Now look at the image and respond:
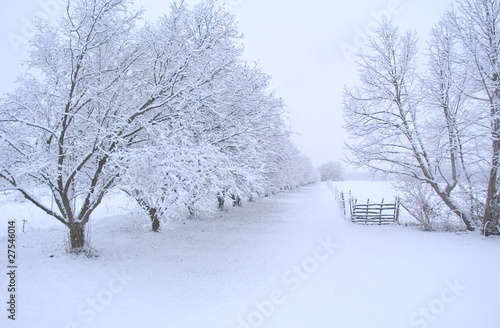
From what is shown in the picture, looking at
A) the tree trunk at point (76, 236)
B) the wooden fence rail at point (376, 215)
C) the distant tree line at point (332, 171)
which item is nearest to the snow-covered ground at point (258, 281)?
the tree trunk at point (76, 236)

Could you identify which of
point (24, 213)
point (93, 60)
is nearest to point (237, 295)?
point (93, 60)

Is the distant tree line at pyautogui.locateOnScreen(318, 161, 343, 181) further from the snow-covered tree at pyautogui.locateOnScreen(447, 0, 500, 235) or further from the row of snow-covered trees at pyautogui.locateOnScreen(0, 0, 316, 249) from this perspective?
the row of snow-covered trees at pyautogui.locateOnScreen(0, 0, 316, 249)

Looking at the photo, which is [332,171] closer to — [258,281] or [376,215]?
[376,215]

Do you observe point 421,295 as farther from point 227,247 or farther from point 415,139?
point 415,139

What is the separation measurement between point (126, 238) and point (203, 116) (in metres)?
5.83

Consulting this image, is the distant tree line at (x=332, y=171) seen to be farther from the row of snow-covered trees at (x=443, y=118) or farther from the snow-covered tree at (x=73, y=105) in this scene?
the snow-covered tree at (x=73, y=105)

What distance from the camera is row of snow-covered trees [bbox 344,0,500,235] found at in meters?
10.6

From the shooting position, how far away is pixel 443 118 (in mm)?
13016

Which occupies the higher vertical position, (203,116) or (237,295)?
(203,116)

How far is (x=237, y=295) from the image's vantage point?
270 inches

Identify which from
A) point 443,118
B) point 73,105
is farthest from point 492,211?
point 73,105

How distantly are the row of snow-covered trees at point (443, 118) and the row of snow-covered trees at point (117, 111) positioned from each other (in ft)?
25.4

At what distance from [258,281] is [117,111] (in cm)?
692

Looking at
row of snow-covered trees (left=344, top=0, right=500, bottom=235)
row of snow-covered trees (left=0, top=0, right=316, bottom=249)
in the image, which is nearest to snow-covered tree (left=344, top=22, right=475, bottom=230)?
row of snow-covered trees (left=344, top=0, right=500, bottom=235)
